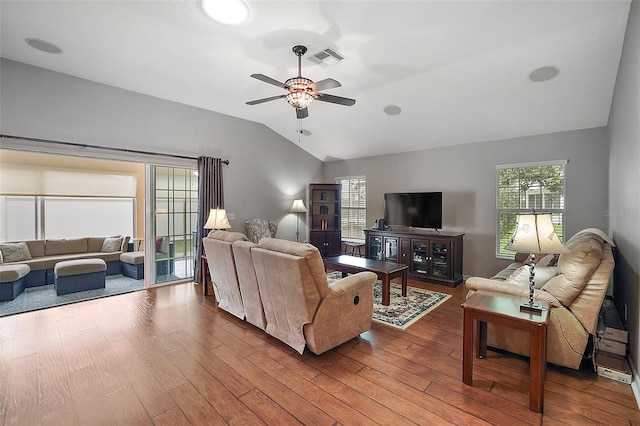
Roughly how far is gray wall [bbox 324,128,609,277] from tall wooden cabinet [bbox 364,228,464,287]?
0.41m

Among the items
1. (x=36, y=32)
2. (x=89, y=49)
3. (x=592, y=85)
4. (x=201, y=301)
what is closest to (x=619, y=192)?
(x=592, y=85)

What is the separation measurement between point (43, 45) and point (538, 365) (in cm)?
569

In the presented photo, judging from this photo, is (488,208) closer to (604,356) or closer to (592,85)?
(592,85)

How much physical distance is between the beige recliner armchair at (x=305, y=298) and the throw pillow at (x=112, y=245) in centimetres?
502

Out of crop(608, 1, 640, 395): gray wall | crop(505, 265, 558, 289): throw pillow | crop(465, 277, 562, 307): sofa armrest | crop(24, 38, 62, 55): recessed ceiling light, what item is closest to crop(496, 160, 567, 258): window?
crop(608, 1, 640, 395): gray wall

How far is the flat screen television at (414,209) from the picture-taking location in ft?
17.2

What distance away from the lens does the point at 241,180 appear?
5.95 metres

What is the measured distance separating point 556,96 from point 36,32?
244 inches

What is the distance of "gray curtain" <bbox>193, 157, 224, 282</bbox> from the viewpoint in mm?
5262

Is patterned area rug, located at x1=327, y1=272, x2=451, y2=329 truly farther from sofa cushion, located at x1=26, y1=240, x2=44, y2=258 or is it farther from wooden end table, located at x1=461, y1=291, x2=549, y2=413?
A: sofa cushion, located at x1=26, y1=240, x2=44, y2=258

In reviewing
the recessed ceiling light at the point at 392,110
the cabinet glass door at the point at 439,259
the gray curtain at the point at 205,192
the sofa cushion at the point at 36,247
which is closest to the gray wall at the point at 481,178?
the cabinet glass door at the point at 439,259

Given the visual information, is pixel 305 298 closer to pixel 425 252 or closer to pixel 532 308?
pixel 532 308

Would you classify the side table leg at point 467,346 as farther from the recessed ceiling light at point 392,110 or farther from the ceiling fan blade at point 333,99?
the recessed ceiling light at point 392,110

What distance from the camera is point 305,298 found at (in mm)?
2432
